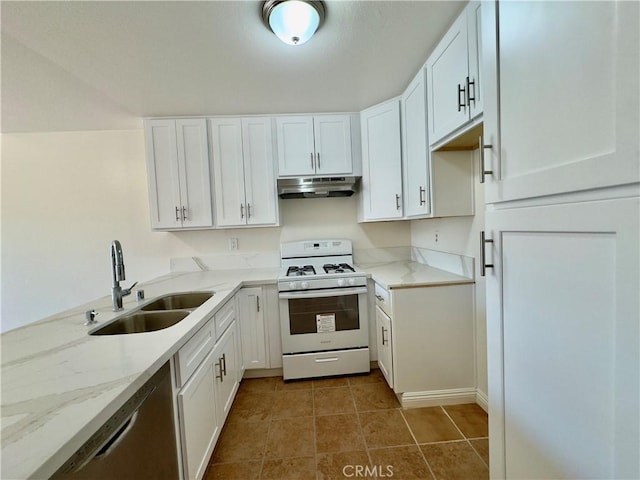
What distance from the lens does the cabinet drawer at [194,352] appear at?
1.13 metres

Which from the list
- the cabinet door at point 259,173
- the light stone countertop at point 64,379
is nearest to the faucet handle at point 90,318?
the light stone countertop at point 64,379

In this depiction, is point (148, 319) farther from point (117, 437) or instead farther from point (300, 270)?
point (300, 270)

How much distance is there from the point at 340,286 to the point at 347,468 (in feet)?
3.79

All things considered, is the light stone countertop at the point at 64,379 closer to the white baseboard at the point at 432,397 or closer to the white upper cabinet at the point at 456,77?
the white baseboard at the point at 432,397

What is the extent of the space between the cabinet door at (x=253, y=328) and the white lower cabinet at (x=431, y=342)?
1.09m

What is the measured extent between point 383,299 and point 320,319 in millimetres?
560

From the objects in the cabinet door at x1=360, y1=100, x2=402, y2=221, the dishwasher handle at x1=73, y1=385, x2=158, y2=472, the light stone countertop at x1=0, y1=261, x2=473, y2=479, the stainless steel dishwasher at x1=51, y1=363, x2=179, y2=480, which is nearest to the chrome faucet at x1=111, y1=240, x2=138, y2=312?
the light stone countertop at x1=0, y1=261, x2=473, y2=479

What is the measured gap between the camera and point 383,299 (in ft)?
6.66

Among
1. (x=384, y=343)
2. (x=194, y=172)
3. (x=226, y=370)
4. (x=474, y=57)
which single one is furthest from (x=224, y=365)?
(x=474, y=57)

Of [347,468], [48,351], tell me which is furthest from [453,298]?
[48,351]

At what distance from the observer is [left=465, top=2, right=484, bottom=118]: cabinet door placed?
1.22m

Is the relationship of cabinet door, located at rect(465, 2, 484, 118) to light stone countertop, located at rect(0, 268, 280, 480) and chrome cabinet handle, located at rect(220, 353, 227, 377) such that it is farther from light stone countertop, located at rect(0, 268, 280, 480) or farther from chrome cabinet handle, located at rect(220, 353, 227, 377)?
chrome cabinet handle, located at rect(220, 353, 227, 377)

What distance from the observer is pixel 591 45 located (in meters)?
0.57

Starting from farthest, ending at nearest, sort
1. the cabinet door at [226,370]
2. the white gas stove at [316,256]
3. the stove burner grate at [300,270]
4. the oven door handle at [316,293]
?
the white gas stove at [316,256], the stove burner grate at [300,270], the oven door handle at [316,293], the cabinet door at [226,370]
